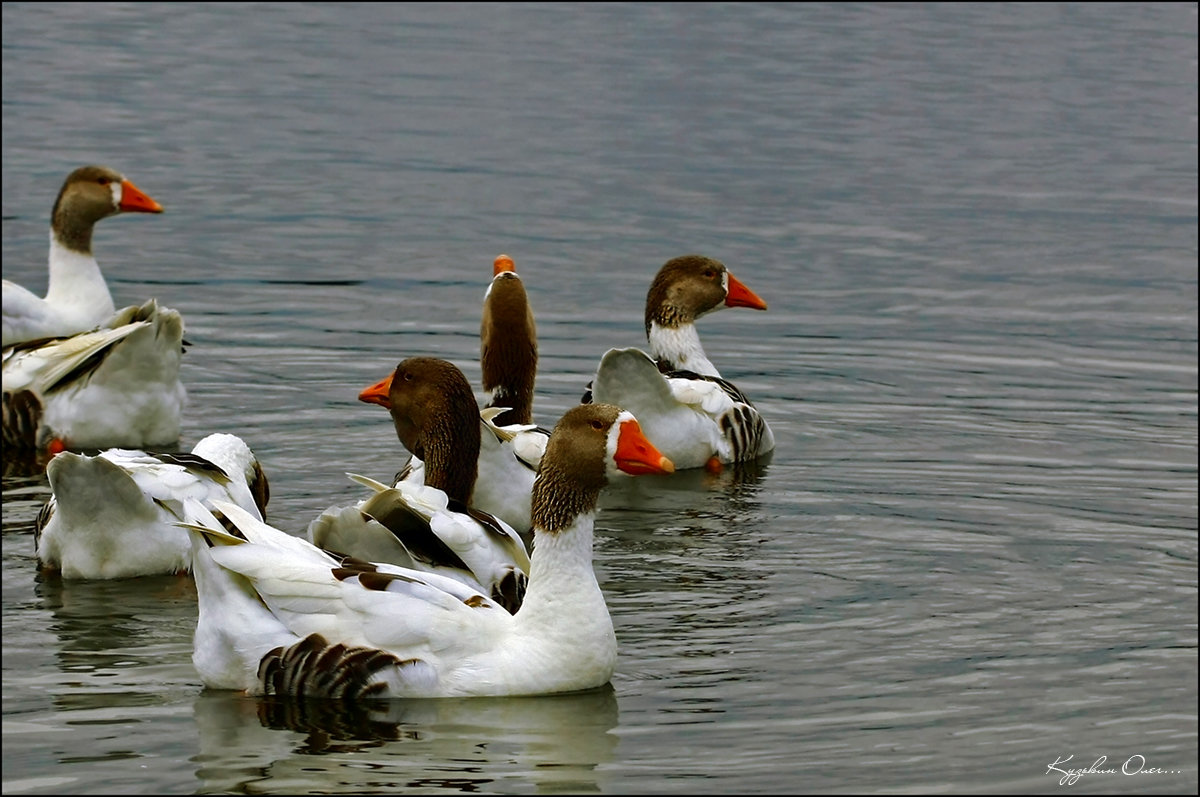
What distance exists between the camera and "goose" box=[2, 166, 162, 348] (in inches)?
579

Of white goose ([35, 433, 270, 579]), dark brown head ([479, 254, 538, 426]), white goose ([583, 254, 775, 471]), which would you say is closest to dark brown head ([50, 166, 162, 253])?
white goose ([583, 254, 775, 471])

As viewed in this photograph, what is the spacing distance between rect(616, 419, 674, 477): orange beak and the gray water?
934mm

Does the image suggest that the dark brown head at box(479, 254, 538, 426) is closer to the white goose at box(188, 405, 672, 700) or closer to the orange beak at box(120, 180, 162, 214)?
the white goose at box(188, 405, 672, 700)

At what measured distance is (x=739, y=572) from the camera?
1027cm

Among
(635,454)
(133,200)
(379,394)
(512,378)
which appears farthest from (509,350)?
(133,200)

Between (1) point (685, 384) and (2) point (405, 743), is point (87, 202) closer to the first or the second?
(1) point (685, 384)

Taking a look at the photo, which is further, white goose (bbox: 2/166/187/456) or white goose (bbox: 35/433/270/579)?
white goose (bbox: 2/166/187/456)

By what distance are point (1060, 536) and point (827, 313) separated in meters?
6.33

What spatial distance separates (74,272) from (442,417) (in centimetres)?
614

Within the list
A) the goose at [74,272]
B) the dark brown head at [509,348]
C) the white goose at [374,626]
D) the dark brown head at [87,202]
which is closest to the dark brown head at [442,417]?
the dark brown head at [509,348]

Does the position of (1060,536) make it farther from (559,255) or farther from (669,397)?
(559,255)

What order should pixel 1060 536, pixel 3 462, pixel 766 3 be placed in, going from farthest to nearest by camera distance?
1. pixel 766 3
2. pixel 3 462
3. pixel 1060 536

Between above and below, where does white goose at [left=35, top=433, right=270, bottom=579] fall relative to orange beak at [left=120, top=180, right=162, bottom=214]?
below

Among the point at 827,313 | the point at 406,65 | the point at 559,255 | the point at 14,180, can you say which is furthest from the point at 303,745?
the point at 406,65
